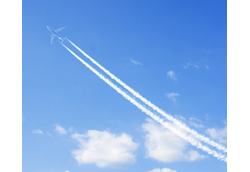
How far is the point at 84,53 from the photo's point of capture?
48.6 m
